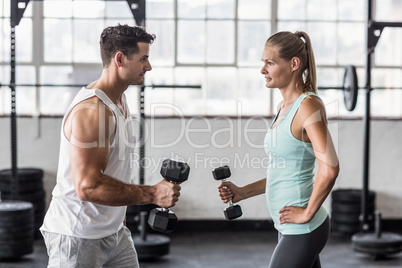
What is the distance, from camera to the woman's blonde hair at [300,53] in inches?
80.6

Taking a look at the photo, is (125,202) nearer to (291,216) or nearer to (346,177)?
(291,216)

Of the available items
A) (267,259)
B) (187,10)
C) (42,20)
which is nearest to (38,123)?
(42,20)

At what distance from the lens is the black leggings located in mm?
1928

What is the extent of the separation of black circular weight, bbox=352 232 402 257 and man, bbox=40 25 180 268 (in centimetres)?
260

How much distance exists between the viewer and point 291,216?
197 centimetres

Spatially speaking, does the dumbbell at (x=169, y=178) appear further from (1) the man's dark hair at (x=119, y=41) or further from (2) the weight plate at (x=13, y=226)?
(2) the weight plate at (x=13, y=226)

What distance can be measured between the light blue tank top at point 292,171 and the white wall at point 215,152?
2.98 meters

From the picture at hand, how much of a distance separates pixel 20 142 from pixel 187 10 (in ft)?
5.98

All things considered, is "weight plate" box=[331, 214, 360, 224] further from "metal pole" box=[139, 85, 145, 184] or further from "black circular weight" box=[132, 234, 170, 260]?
"metal pole" box=[139, 85, 145, 184]

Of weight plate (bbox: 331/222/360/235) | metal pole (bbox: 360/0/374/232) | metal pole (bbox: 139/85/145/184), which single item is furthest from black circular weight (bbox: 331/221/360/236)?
metal pole (bbox: 139/85/145/184)

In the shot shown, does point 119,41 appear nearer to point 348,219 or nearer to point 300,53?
point 300,53

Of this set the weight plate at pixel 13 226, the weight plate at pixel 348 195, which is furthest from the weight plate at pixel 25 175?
the weight plate at pixel 348 195

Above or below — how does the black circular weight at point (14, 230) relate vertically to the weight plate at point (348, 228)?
above

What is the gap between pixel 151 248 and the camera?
414 centimetres
